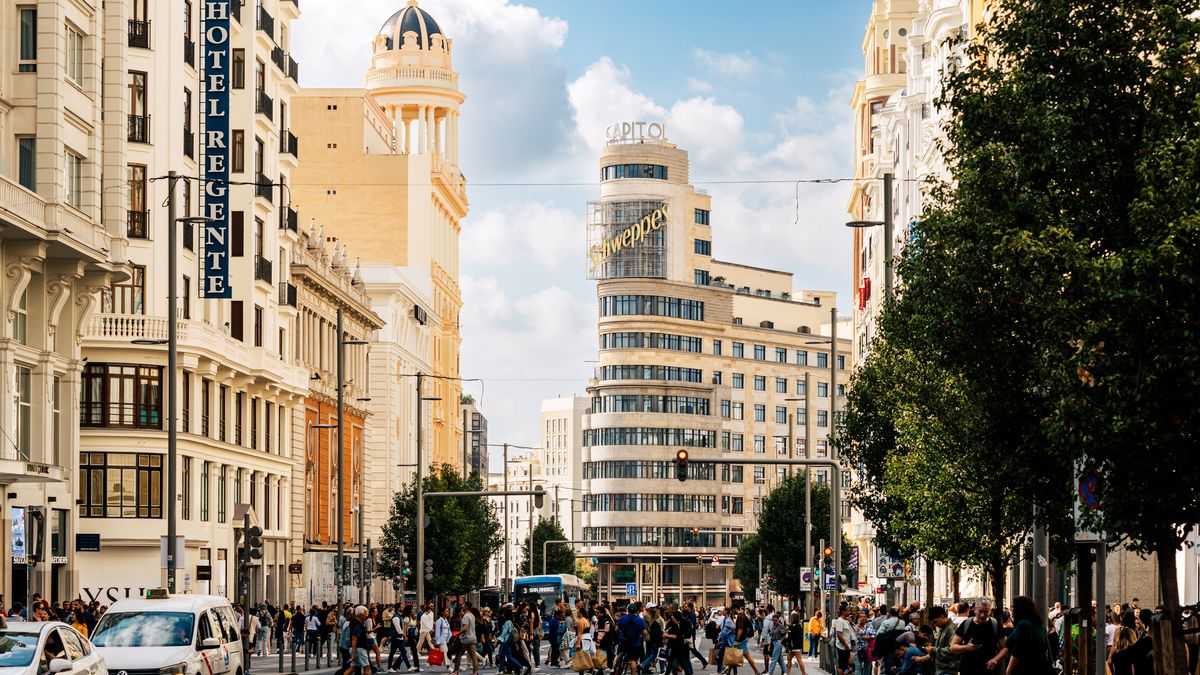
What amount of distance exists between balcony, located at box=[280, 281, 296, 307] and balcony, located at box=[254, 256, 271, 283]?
3.10 m

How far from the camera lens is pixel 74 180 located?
44000 millimetres

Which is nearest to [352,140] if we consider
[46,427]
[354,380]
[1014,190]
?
[354,380]

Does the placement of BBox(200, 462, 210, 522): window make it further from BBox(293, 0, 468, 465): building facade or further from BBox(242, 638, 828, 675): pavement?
BBox(293, 0, 468, 465): building facade

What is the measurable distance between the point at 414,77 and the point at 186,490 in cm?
7416

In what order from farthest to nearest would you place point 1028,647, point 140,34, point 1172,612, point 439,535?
1. point 439,535
2. point 140,34
3. point 1028,647
4. point 1172,612

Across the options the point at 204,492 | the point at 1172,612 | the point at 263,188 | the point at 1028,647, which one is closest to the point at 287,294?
the point at 263,188

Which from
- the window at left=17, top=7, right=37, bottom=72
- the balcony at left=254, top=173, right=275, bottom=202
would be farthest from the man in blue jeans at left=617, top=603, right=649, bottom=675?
the balcony at left=254, top=173, right=275, bottom=202

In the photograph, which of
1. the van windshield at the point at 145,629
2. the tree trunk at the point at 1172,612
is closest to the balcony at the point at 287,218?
the van windshield at the point at 145,629

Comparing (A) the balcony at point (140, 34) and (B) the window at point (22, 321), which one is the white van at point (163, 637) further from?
(A) the balcony at point (140, 34)

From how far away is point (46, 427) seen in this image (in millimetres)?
42844

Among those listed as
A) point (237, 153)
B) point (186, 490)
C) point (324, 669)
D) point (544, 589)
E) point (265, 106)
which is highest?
point (265, 106)

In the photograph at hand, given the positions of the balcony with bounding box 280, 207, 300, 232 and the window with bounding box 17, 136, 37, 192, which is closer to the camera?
the window with bounding box 17, 136, 37, 192

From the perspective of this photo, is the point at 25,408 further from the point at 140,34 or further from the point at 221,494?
the point at 221,494

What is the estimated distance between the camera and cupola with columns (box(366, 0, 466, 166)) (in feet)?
427
